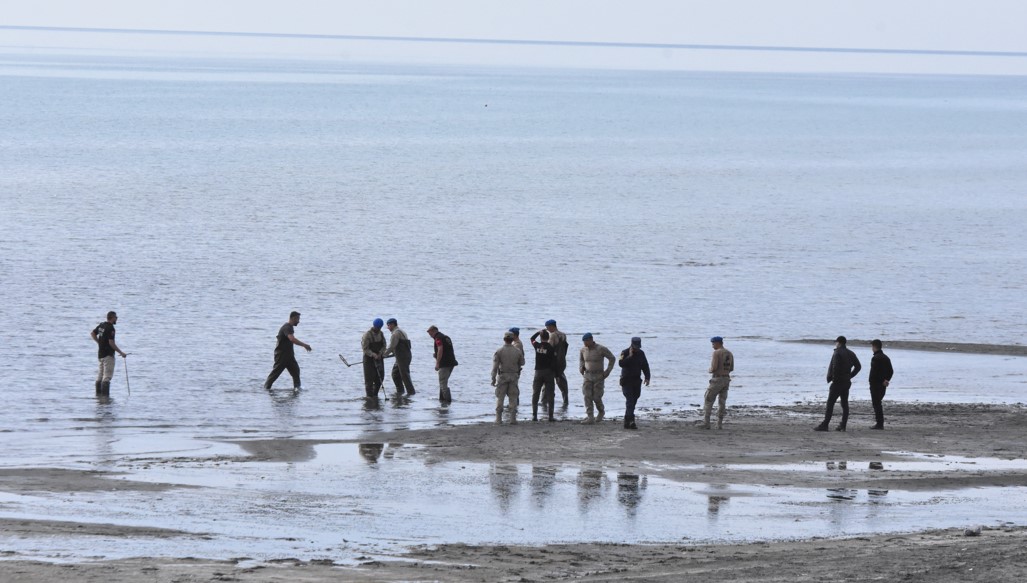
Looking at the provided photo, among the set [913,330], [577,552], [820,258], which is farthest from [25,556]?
[820,258]

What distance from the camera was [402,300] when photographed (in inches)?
1448

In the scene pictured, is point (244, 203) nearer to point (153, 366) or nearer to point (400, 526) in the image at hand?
point (153, 366)

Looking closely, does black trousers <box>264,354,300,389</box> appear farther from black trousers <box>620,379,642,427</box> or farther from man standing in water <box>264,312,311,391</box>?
black trousers <box>620,379,642,427</box>

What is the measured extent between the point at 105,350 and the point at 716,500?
11.9 meters

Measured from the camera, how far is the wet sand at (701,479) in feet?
35.7

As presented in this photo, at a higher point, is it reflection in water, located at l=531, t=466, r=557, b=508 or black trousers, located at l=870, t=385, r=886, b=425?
black trousers, located at l=870, t=385, r=886, b=425

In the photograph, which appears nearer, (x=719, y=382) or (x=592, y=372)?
(x=719, y=382)

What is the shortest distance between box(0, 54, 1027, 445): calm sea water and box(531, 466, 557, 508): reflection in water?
171 inches

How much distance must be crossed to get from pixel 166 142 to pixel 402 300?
75.0m

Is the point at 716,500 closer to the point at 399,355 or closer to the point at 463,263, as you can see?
the point at 399,355

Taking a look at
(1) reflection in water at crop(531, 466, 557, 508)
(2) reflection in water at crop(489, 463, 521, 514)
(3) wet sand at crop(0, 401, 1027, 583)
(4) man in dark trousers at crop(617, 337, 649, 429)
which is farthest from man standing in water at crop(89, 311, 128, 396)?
(1) reflection in water at crop(531, 466, 557, 508)

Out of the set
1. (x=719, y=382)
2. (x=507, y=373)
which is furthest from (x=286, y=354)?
(x=719, y=382)

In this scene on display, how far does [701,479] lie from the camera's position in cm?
1552

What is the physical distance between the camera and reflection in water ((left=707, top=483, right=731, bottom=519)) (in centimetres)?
1380
